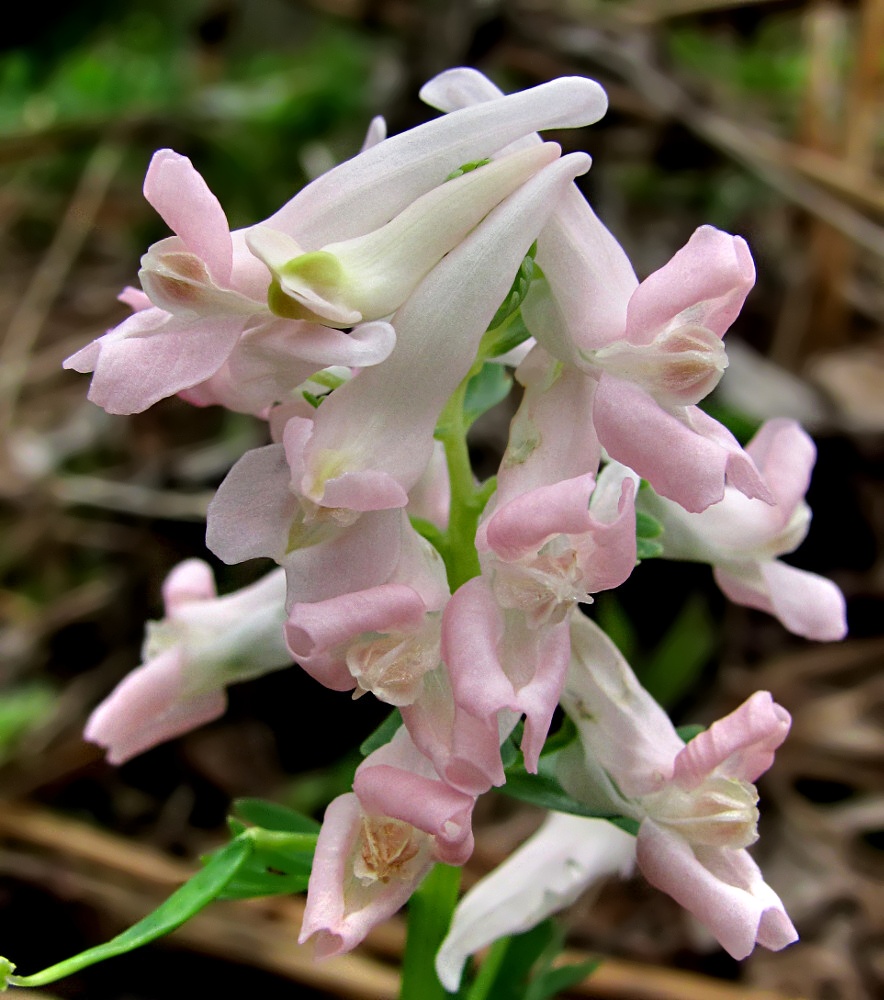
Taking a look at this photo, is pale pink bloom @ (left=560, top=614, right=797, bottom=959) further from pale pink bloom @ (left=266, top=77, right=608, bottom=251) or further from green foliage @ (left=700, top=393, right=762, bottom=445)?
green foliage @ (left=700, top=393, right=762, bottom=445)

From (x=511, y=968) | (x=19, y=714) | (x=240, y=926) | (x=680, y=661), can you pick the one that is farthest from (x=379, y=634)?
(x=680, y=661)

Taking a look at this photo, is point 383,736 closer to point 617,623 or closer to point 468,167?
point 468,167

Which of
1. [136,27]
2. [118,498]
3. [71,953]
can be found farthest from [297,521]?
[136,27]

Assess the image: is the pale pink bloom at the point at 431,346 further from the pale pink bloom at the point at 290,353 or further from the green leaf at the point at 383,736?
the green leaf at the point at 383,736

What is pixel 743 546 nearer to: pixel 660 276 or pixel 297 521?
pixel 660 276

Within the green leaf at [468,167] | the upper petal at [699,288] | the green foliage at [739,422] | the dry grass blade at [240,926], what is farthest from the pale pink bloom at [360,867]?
the green foliage at [739,422]

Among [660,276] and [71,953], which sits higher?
[660,276]
